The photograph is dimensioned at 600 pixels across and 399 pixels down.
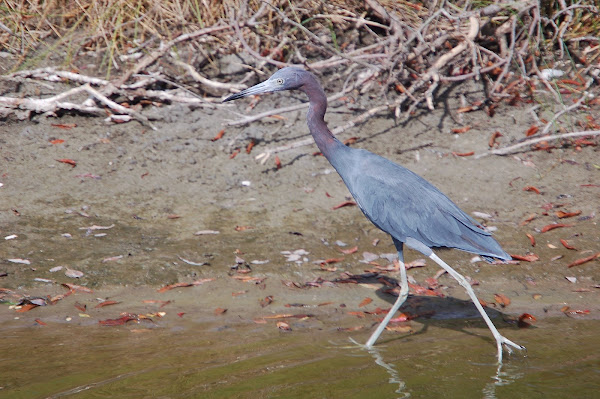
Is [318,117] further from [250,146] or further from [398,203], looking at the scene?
[250,146]

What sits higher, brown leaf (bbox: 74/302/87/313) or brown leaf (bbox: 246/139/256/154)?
brown leaf (bbox: 246/139/256/154)

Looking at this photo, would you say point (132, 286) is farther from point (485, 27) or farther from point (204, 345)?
point (485, 27)

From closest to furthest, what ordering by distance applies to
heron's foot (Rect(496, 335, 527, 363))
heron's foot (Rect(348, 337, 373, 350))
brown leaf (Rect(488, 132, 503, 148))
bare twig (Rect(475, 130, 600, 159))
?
heron's foot (Rect(496, 335, 527, 363)), heron's foot (Rect(348, 337, 373, 350)), bare twig (Rect(475, 130, 600, 159)), brown leaf (Rect(488, 132, 503, 148))

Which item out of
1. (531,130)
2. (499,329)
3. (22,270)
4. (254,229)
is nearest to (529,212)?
(531,130)

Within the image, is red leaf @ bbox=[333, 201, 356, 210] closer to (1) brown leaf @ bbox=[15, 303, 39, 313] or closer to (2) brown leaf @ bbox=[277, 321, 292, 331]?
(2) brown leaf @ bbox=[277, 321, 292, 331]

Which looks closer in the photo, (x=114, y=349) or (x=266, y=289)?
(x=114, y=349)

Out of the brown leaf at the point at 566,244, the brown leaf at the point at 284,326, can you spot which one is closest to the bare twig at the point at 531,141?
the brown leaf at the point at 566,244

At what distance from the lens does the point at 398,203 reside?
469cm

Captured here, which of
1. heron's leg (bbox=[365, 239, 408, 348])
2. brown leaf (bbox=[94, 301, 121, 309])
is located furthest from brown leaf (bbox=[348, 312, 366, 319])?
brown leaf (bbox=[94, 301, 121, 309])

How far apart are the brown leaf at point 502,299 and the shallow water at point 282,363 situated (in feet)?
1.05

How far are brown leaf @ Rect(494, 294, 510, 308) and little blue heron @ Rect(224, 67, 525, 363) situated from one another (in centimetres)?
49

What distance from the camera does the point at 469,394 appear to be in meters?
3.78

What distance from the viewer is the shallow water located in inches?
144

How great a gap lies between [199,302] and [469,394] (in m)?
2.02
